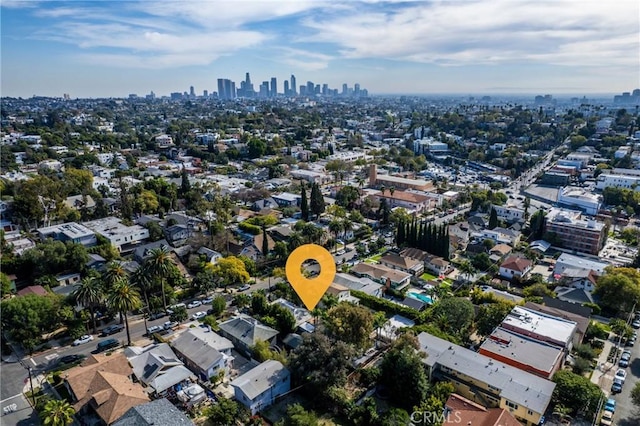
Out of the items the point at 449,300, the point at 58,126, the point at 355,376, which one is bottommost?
the point at 355,376

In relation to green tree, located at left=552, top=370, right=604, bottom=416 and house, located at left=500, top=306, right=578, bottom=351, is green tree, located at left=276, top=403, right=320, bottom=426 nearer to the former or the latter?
green tree, located at left=552, top=370, right=604, bottom=416

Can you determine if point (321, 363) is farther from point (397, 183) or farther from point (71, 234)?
point (397, 183)

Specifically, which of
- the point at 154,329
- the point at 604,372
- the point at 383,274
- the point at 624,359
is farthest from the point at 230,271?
the point at 624,359

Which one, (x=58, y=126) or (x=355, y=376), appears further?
(x=58, y=126)

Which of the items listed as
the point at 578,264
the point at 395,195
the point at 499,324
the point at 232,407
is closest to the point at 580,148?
the point at 395,195

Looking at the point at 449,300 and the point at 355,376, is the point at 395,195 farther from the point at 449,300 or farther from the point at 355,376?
the point at 355,376

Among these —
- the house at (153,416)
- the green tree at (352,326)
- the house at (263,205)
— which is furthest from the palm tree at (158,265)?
the house at (263,205)

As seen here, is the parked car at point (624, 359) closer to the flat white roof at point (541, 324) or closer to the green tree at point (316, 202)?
the flat white roof at point (541, 324)
